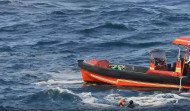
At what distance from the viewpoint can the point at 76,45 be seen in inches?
1720

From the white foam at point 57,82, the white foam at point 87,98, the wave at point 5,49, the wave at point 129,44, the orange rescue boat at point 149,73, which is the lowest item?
the white foam at point 87,98

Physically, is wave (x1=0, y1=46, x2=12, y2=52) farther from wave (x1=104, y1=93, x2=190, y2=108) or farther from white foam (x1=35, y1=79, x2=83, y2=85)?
wave (x1=104, y1=93, x2=190, y2=108)

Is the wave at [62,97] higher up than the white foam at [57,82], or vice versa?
the white foam at [57,82]

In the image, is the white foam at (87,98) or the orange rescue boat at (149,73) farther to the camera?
the orange rescue boat at (149,73)

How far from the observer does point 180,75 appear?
93.5ft

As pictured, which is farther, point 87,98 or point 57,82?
point 57,82

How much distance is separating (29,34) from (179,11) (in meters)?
19.9

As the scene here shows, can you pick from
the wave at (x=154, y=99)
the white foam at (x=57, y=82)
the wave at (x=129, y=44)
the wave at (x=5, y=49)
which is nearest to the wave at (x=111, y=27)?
the wave at (x=129, y=44)

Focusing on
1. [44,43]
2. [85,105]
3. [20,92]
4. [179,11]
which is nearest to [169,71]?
[85,105]

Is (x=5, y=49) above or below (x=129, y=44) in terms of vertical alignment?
below

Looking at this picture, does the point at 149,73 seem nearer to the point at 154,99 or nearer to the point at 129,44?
the point at 154,99

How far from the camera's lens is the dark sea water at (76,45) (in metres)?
27.7

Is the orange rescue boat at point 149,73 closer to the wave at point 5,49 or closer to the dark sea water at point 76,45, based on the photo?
the dark sea water at point 76,45

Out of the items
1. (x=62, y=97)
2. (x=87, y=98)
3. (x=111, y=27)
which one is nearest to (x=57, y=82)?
(x=62, y=97)
